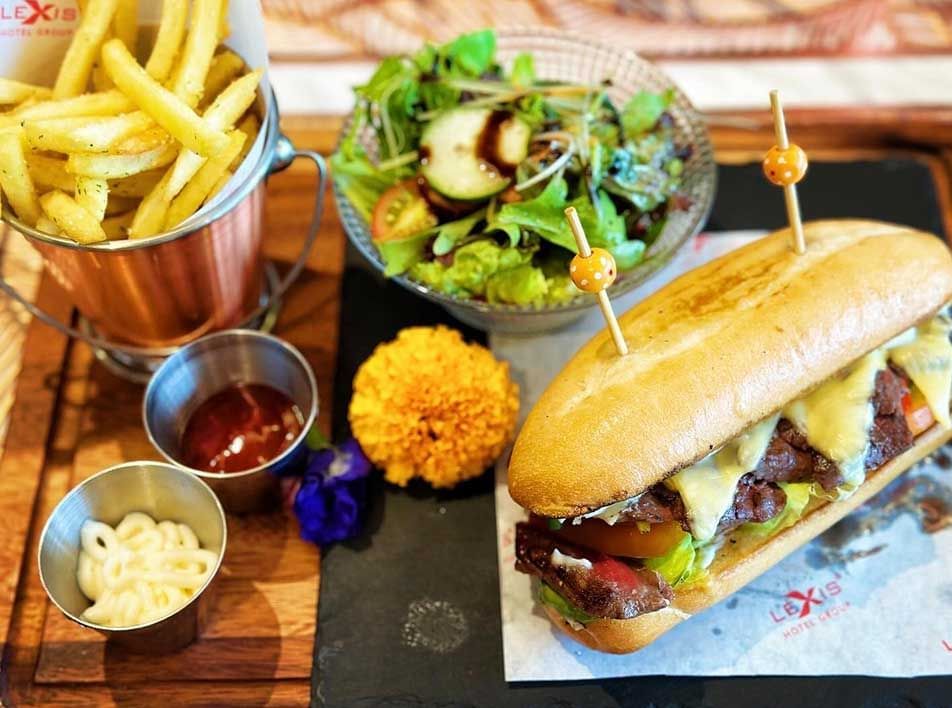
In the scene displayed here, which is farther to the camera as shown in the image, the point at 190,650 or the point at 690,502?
the point at 190,650

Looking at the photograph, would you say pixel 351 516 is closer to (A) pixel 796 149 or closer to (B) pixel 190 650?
(B) pixel 190 650

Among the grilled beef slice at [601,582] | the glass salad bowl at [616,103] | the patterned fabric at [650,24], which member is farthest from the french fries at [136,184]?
the patterned fabric at [650,24]

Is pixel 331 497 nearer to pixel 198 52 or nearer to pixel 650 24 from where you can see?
pixel 198 52

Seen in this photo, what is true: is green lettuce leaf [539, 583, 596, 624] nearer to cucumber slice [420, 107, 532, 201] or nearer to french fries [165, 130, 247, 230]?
cucumber slice [420, 107, 532, 201]

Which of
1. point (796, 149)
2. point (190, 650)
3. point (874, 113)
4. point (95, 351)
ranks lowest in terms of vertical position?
point (190, 650)

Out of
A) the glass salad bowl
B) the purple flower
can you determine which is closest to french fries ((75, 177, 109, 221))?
the glass salad bowl

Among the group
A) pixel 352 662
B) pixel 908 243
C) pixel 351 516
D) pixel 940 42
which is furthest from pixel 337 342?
pixel 940 42

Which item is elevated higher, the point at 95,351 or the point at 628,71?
the point at 628,71
